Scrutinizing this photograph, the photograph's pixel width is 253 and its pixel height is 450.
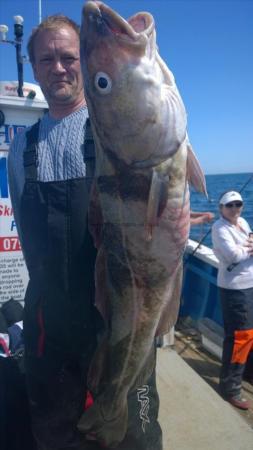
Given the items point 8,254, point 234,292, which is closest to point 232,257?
point 234,292

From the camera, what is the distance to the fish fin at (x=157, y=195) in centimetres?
177

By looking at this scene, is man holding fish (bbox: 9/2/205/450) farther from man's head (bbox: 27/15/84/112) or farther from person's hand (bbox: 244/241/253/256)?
person's hand (bbox: 244/241/253/256)

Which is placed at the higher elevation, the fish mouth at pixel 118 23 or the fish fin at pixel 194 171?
the fish mouth at pixel 118 23

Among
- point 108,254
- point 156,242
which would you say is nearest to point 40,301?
point 108,254

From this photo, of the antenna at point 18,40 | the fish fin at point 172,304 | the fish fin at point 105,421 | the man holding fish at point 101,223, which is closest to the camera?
the man holding fish at point 101,223

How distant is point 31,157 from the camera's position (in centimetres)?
238

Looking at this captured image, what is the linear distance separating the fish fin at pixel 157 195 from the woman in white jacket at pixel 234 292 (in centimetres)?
335

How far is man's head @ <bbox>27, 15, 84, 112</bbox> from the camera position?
2.29 meters

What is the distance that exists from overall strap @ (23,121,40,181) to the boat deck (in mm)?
2432

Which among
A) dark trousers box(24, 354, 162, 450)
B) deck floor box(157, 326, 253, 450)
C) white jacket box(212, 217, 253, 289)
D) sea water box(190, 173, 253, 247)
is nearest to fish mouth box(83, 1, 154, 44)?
sea water box(190, 173, 253, 247)

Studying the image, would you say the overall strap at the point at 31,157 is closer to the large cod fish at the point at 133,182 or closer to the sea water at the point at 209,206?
the large cod fish at the point at 133,182

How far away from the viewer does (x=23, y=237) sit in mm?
2494

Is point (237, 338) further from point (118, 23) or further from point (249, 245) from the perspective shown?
point (118, 23)

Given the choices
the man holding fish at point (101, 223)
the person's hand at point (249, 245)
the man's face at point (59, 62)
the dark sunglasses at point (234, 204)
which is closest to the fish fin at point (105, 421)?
the man holding fish at point (101, 223)
